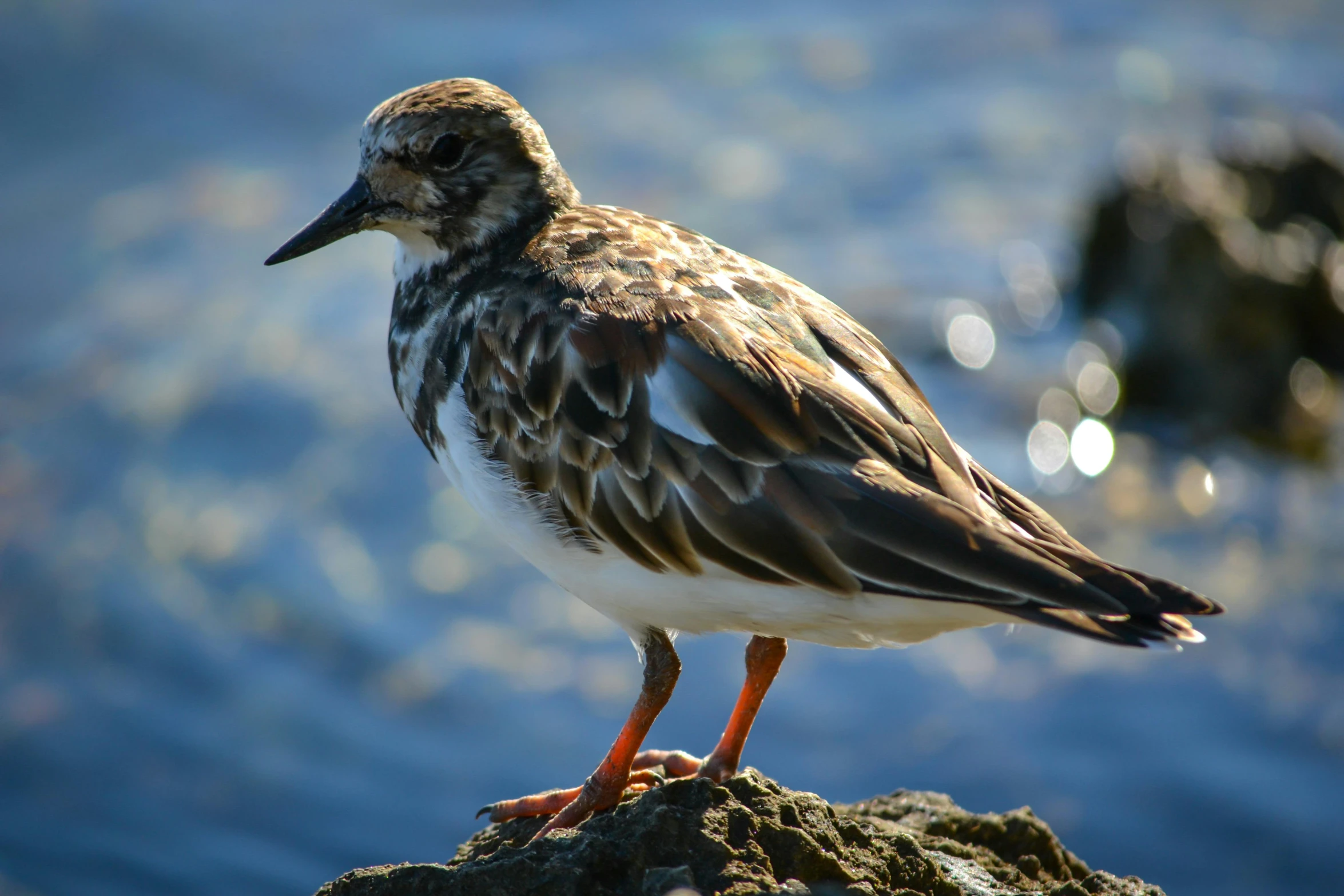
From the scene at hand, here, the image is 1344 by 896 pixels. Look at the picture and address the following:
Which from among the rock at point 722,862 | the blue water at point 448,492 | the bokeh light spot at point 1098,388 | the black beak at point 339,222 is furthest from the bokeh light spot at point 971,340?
the rock at point 722,862

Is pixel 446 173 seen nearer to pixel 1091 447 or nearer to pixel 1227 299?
pixel 1091 447

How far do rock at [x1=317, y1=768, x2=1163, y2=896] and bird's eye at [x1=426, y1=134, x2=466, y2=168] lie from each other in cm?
213

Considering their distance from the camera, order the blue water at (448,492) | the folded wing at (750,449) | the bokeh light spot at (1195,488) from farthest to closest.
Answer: the bokeh light spot at (1195,488)
the blue water at (448,492)
the folded wing at (750,449)

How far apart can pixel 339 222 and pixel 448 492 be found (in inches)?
156

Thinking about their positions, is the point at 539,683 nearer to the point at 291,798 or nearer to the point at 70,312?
the point at 291,798

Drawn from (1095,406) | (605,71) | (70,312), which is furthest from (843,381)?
(605,71)

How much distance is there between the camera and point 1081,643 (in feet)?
24.2

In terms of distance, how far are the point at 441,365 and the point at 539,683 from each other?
3517mm

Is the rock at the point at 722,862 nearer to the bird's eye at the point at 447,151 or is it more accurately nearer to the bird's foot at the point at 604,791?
the bird's foot at the point at 604,791

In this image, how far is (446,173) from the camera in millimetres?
4504

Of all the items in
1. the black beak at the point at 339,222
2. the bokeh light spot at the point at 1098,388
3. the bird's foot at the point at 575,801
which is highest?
the bokeh light spot at the point at 1098,388

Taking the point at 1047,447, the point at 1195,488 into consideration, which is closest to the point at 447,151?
the point at 1047,447

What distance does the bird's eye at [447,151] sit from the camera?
4.46 m

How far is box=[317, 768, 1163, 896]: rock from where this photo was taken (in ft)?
10.7
